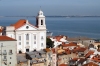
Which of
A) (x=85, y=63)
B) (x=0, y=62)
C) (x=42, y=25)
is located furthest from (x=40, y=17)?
(x=0, y=62)

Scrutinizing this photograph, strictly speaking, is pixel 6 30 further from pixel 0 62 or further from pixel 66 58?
pixel 0 62

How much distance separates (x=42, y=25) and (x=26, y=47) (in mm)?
2279

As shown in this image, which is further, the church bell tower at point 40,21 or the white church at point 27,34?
the church bell tower at point 40,21

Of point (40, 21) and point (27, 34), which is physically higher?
point (40, 21)

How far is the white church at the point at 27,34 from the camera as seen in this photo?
87.7 feet

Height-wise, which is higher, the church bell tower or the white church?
the church bell tower

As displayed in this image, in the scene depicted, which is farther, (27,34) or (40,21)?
(40,21)

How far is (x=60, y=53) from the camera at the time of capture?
27.9 meters

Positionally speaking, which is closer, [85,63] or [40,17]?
[85,63]

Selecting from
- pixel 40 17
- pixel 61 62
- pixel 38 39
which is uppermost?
pixel 40 17

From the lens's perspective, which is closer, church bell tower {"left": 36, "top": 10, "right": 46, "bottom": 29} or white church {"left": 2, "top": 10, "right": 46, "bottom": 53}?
white church {"left": 2, "top": 10, "right": 46, "bottom": 53}

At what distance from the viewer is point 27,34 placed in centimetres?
2723

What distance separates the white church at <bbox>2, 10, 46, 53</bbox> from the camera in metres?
26.7

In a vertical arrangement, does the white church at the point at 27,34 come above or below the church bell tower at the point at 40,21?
below
